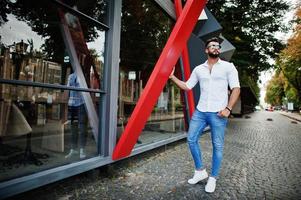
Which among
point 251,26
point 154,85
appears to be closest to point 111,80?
point 154,85

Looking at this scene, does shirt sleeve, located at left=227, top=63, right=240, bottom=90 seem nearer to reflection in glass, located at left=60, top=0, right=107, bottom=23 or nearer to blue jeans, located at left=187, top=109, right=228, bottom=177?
blue jeans, located at left=187, top=109, right=228, bottom=177

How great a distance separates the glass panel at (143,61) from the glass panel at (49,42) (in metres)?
0.65

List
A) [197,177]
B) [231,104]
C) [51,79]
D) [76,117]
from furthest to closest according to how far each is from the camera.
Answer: [76,117] < [51,79] < [197,177] < [231,104]

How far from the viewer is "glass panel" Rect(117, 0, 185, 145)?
500cm

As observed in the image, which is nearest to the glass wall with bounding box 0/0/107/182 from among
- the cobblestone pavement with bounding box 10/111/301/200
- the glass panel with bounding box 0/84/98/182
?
the glass panel with bounding box 0/84/98/182

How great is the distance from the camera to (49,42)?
4262mm

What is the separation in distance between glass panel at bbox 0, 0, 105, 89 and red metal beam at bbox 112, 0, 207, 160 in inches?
31.9

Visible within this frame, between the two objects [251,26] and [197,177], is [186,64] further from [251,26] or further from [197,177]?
[251,26]

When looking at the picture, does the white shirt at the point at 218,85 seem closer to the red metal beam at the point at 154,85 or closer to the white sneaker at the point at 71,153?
the red metal beam at the point at 154,85

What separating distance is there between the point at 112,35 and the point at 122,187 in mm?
2315

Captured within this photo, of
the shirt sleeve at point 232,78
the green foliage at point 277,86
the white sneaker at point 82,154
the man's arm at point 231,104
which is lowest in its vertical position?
the white sneaker at point 82,154

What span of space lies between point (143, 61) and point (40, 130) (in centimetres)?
269

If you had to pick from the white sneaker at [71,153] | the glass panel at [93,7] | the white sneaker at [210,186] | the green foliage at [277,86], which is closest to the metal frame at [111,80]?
the glass panel at [93,7]

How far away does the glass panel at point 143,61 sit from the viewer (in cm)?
500
